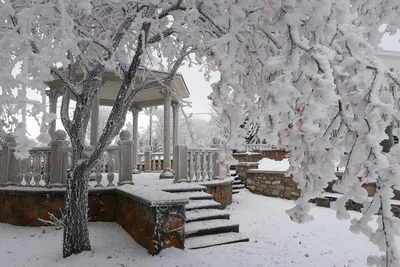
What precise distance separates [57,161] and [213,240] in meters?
3.76

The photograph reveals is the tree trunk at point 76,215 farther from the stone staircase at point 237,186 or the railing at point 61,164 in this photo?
the stone staircase at point 237,186

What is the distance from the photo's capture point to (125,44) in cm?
543

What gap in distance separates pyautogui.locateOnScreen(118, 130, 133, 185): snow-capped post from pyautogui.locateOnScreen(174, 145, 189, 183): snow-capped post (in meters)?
1.12

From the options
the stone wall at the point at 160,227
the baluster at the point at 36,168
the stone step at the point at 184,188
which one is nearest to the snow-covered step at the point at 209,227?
the stone wall at the point at 160,227

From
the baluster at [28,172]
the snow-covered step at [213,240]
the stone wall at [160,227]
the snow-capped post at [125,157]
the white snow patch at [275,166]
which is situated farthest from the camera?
the white snow patch at [275,166]

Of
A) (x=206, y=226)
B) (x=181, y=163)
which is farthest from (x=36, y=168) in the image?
(x=206, y=226)

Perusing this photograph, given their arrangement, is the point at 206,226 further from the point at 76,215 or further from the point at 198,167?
the point at 198,167

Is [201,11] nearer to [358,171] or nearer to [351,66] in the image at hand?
[351,66]

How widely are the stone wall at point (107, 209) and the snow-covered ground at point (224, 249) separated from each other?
186 millimetres

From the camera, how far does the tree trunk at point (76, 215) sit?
14.7ft

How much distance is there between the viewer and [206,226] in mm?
5129

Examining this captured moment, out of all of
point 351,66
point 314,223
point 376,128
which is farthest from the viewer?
point 314,223

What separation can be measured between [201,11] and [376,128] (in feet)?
6.14

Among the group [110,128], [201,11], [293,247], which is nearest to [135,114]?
[110,128]
